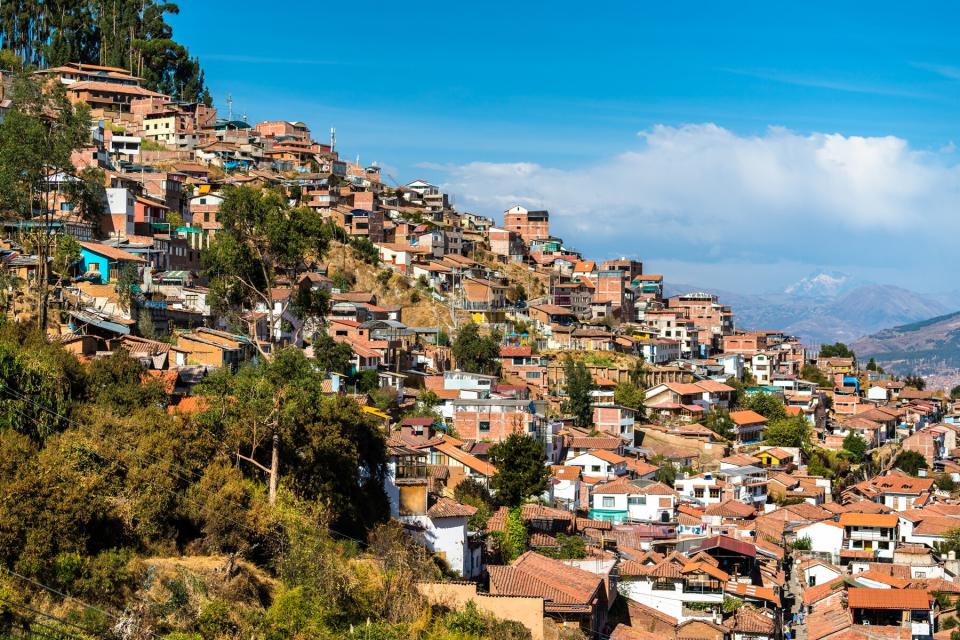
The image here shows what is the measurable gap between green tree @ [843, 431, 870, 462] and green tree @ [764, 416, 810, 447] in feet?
7.83

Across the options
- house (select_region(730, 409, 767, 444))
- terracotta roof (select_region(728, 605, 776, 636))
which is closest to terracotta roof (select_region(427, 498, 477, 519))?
terracotta roof (select_region(728, 605, 776, 636))

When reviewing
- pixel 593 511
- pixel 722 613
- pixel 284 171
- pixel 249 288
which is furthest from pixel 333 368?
pixel 284 171

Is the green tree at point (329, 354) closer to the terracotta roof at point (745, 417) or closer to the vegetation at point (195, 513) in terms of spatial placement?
the vegetation at point (195, 513)

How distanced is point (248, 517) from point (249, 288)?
27.7 ft

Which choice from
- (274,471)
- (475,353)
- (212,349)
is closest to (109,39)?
(475,353)

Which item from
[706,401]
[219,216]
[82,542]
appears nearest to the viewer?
[82,542]

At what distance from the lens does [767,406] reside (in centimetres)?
5703

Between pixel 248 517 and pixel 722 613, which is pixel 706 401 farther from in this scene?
pixel 248 517

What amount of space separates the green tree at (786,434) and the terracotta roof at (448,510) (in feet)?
103

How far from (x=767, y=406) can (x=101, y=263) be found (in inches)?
1381

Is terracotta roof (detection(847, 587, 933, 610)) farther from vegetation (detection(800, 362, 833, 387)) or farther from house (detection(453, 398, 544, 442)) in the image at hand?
vegetation (detection(800, 362, 833, 387))

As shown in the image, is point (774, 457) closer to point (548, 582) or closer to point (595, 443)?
point (595, 443)

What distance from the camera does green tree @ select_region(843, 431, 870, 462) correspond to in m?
54.6

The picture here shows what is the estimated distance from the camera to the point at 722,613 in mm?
29719
